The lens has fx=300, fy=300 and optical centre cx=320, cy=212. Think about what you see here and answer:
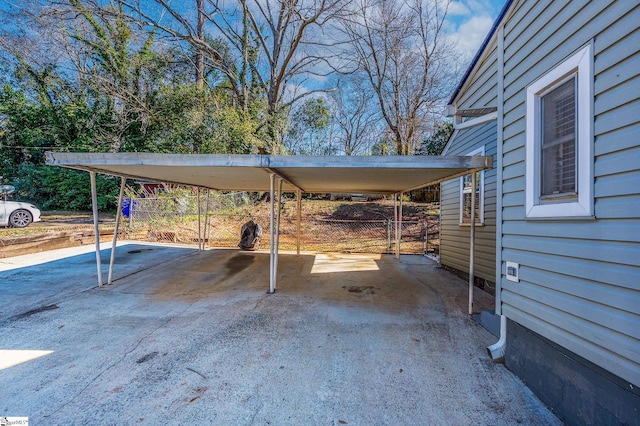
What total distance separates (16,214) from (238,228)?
725 centimetres

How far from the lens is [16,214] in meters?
10.0

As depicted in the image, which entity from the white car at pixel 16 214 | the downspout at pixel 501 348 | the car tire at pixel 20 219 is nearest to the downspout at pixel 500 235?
the downspout at pixel 501 348

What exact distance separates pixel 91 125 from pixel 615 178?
1822 cm

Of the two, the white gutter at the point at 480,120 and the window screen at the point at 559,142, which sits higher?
the white gutter at the point at 480,120

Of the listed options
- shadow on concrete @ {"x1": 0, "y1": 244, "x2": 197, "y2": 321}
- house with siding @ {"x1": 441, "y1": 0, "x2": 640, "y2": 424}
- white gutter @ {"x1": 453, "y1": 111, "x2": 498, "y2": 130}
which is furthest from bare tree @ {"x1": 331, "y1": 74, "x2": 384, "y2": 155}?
house with siding @ {"x1": 441, "y1": 0, "x2": 640, "y2": 424}

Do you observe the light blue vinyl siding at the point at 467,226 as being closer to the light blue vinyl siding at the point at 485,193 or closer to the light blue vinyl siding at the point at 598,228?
the light blue vinyl siding at the point at 485,193

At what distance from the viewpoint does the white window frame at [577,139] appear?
1893 millimetres

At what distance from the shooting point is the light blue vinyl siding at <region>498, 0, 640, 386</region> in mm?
1611

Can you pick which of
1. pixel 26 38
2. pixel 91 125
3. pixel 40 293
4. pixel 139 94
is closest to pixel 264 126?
pixel 139 94

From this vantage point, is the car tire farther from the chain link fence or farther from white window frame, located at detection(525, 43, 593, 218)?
white window frame, located at detection(525, 43, 593, 218)

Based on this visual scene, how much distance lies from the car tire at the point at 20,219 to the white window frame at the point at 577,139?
1406 cm

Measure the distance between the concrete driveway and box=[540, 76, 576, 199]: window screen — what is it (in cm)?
162

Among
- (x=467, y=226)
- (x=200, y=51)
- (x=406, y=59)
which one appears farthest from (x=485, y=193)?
(x=200, y=51)

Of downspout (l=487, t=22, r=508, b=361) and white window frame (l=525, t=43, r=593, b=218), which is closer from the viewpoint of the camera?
white window frame (l=525, t=43, r=593, b=218)
